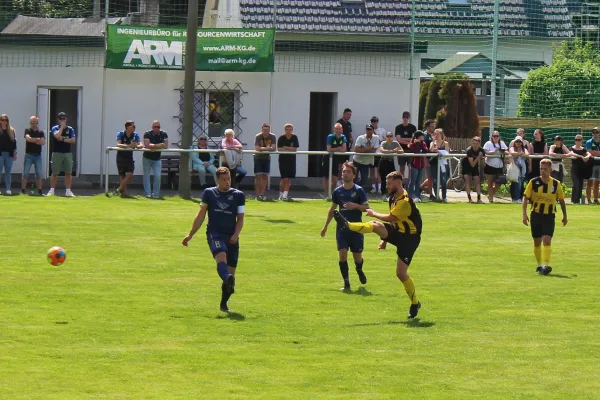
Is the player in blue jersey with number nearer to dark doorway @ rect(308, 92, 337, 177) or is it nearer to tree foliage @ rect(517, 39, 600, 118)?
dark doorway @ rect(308, 92, 337, 177)

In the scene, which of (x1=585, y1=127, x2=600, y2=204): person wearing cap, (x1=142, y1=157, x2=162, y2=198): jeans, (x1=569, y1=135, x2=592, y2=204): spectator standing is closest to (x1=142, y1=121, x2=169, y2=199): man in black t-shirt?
(x1=142, y1=157, x2=162, y2=198): jeans

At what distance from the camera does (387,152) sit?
1151 inches

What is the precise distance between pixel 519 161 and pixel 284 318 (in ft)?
52.4

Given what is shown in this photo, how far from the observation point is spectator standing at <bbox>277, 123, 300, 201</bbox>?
28.8m

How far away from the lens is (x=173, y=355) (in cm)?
1256

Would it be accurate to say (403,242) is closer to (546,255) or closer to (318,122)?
(546,255)

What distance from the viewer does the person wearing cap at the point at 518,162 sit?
29484 mm

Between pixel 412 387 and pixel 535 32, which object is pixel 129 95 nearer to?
pixel 535 32

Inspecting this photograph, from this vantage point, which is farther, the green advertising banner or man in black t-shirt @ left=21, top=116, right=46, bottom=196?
the green advertising banner

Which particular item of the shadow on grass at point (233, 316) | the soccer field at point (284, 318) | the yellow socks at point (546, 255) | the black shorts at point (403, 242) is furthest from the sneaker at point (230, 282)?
the yellow socks at point (546, 255)

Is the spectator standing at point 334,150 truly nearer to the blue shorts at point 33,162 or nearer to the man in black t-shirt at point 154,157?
the man in black t-shirt at point 154,157

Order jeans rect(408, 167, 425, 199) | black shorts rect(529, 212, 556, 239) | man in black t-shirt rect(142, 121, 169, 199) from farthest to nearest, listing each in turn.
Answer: jeans rect(408, 167, 425, 199), man in black t-shirt rect(142, 121, 169, 199), black shorts rect(529, 212, 556, 239)

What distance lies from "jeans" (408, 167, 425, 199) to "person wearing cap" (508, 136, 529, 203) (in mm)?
2266

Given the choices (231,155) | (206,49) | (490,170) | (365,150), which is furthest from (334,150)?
(206,49)
